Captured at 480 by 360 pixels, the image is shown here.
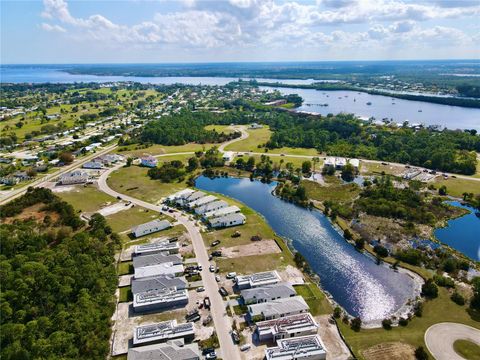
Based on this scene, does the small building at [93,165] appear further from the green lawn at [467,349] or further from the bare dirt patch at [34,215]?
the green lawn at [467,349]

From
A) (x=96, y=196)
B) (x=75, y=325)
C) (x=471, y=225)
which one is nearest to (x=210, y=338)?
(x=75, y=325)

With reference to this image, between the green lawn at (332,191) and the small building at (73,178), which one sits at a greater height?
the small building at (73,178)

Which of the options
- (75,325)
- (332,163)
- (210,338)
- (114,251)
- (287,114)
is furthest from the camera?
(287,114)

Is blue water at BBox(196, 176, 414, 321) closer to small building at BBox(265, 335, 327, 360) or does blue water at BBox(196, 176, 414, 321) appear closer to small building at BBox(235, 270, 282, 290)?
small building at BBox(235, 270, 282, 290)

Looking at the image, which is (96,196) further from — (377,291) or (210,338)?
(377,291)

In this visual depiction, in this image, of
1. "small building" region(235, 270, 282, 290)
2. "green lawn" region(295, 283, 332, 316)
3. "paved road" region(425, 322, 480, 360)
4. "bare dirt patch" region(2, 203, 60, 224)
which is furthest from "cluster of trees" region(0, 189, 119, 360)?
"paved road" region(425, 322, 480, 360)

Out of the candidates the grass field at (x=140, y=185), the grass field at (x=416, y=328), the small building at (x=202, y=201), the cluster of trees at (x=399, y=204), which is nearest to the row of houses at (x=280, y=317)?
the grass field at (x=416, y=328)
